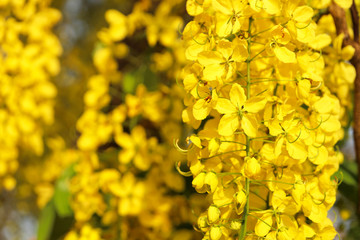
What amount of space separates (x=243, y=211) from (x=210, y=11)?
0.23 meters

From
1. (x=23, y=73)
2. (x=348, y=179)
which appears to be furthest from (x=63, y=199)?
(x=348, y=179)

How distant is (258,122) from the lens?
488 millimetres

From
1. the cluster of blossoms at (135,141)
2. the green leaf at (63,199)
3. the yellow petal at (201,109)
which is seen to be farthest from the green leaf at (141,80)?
the yellow petal at (201,109)

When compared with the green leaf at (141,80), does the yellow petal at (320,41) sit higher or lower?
higher

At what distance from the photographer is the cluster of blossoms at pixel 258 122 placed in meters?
0.47

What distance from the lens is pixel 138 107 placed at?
1.02 metres

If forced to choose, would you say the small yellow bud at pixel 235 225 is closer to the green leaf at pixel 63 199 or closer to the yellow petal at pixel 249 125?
the yellow petal at pixel 249 125

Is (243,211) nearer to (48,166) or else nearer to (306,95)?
(306,95)

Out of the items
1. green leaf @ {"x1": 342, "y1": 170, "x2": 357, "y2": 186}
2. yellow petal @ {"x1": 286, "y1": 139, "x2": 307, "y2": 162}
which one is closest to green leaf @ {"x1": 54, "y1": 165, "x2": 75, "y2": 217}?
green leaf @ {"x1": 342, "y1": 170, "x2": 357, "y2": 186}

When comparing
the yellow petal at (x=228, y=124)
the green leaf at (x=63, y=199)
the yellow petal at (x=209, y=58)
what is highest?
the yellow petal at (x=209, y=58)

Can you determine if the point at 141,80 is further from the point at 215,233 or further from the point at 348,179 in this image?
the point at 215,233

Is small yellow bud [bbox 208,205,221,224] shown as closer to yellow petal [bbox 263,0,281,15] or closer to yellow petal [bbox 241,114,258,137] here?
yellow petal [bbox 241,114,258,137]

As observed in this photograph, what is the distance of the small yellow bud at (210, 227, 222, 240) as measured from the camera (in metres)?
0.46

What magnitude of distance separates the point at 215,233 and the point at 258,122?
0.12 meters
